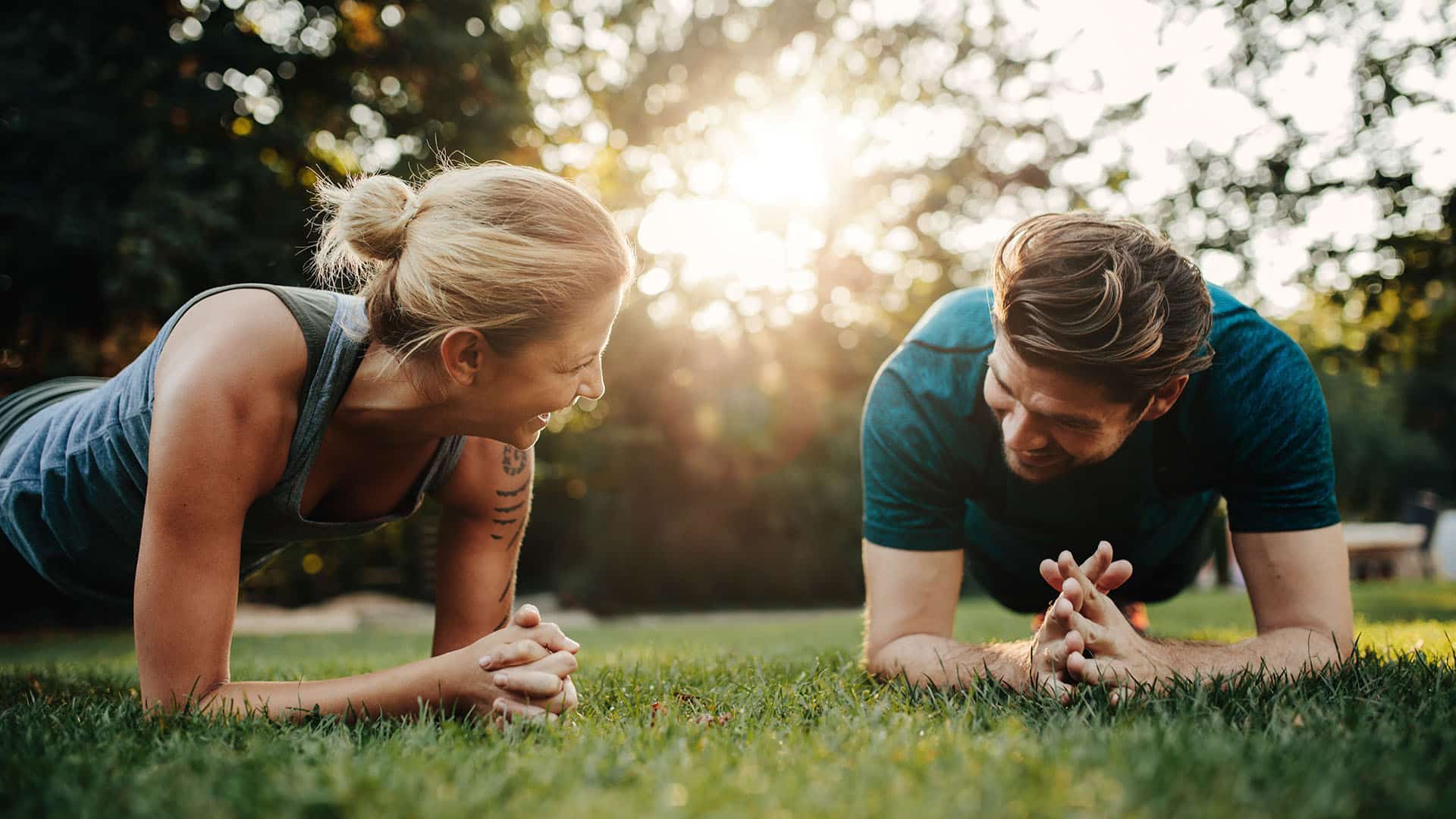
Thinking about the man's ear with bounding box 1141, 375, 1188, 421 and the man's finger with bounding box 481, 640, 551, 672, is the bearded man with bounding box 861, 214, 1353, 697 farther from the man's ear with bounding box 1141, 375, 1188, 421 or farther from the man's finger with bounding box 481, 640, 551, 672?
the man's finger with bounding box 481, 640, 551, 672

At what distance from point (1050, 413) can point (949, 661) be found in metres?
0.79

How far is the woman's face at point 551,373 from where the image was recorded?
100 inches

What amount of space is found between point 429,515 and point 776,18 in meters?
10.4

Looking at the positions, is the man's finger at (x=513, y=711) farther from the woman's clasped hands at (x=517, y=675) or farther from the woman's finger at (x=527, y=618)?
the woman's finger at (x=527, y=618)

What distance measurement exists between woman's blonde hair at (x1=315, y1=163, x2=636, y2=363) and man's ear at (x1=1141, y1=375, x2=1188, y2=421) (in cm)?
166

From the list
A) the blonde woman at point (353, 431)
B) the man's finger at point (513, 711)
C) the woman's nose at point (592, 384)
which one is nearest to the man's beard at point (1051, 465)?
the woman's nose at point (592, 384)

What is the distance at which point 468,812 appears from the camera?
4.72 feet

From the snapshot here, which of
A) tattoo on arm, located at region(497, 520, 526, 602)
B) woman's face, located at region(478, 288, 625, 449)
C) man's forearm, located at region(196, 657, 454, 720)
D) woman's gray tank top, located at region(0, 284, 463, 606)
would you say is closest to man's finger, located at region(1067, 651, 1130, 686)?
woman's face, located at region(478, 288, 625, 449)

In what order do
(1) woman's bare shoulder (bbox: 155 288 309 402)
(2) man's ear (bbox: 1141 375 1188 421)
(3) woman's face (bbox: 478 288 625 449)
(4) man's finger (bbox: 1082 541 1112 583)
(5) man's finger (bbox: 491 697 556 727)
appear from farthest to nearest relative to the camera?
(2) man's ear (bbox: 1141 375 1188 421) → (3) woman's face (bbox: 478 288 625 449) → (4) man's finger (bbox: 1082 541 1112 583) → (1) woman's bare shoulder (bbox: 155 288 309 402) → (5) man's finger (bbox: 491 697 556 727)

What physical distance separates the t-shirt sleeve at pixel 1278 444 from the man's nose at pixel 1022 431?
610mm

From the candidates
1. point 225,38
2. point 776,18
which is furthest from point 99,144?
point 776,18

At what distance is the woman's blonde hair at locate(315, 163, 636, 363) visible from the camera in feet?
8.00

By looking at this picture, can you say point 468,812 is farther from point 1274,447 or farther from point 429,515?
point 429,515

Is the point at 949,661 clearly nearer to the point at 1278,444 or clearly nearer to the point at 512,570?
the point at 1278,444
